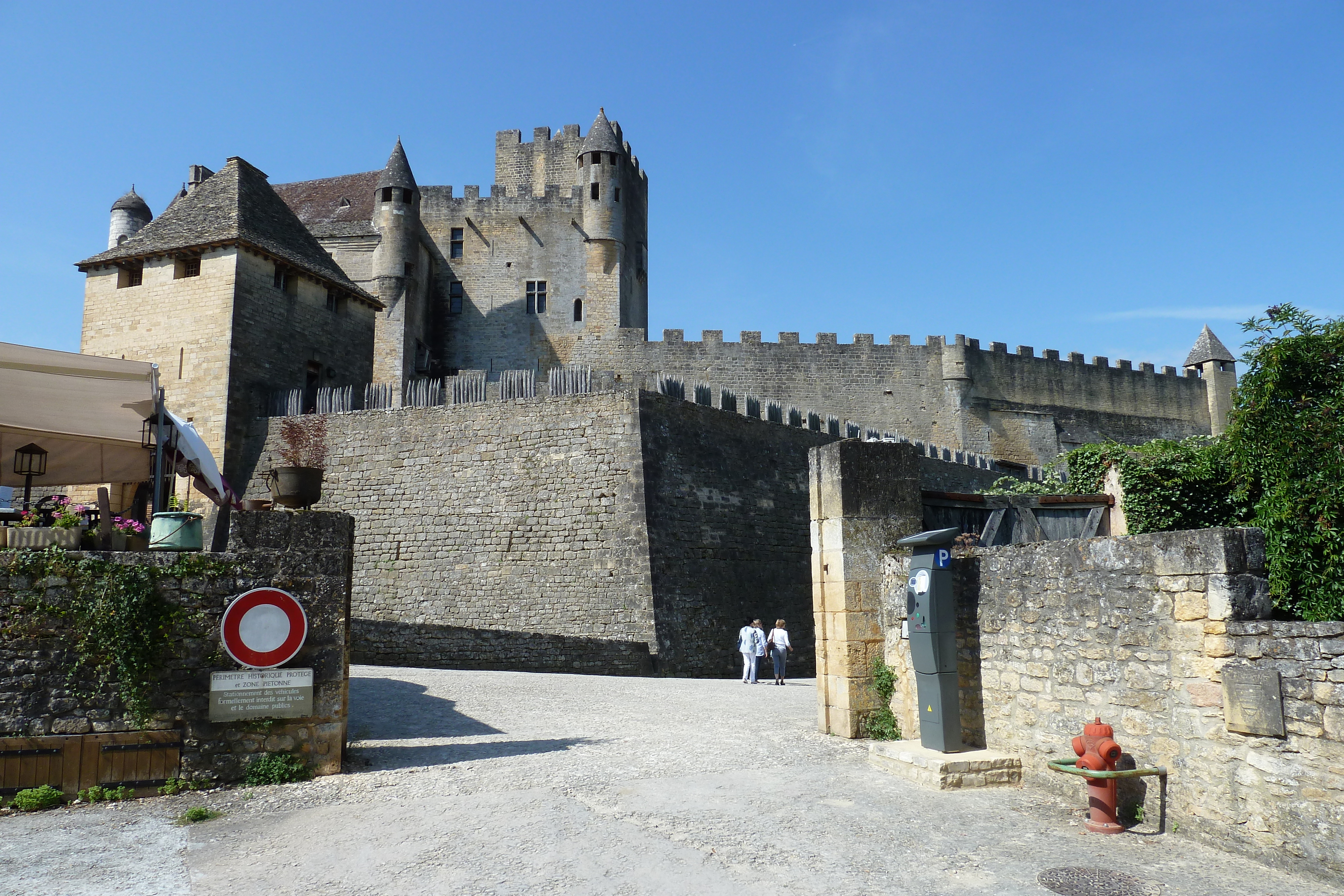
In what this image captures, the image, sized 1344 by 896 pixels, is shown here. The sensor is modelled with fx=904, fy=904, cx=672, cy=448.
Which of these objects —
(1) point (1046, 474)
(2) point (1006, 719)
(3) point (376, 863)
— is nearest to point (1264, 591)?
(2) point (1006, 719)

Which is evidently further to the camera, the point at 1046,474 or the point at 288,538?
the point at 1046,474

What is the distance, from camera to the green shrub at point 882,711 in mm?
8328

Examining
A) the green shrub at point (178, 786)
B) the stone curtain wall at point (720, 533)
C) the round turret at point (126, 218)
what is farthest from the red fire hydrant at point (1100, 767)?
A: the round turret at point (126, 218)

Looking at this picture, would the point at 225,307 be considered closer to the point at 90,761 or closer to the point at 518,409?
the point at 518,409

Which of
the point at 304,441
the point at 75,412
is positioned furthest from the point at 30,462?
the point at 304,441

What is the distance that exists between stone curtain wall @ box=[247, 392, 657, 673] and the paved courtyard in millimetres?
7620

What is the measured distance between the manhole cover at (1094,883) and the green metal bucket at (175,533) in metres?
6.29

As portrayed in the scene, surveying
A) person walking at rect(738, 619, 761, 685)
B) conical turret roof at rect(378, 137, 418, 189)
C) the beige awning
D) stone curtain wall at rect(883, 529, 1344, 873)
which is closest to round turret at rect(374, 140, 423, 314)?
conical turret roof at rect(378, 137, 418, 189)

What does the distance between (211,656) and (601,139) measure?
1158 inches

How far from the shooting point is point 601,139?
33.1m

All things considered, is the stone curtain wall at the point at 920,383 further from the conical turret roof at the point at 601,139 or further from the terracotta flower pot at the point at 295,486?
the terracotta flower pot at the point at 295,486

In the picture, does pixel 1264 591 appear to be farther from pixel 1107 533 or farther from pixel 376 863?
pixel 1107 533

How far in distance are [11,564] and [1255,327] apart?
9.48 meters

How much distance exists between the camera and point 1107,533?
1228cm
